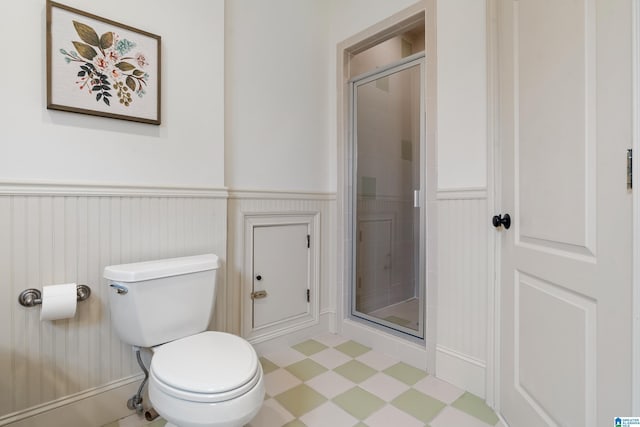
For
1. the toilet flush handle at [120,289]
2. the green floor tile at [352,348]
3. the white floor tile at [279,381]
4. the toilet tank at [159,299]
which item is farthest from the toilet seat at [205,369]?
the green floor tile at [352,348]

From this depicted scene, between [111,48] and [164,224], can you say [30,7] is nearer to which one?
[111,48]

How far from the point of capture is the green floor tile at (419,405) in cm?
146

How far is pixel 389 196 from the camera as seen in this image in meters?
2.16

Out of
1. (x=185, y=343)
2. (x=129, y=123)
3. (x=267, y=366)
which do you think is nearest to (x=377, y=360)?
(x=267, y=366)

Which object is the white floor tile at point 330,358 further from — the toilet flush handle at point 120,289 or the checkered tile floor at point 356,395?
the toilet flush handle at point 120,289

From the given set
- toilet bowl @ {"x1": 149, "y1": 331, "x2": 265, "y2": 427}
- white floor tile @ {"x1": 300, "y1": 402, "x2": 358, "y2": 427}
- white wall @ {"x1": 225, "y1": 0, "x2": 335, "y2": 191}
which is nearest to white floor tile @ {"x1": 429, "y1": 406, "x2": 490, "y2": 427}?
white floor tile @ {"x1": 300, "y1": 402, "x2": 358, "y2": 427}

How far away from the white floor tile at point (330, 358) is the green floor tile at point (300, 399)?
0.27 m

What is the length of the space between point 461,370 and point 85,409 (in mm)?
1767

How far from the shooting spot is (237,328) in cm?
190

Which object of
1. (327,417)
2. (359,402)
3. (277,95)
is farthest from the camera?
(277,95)

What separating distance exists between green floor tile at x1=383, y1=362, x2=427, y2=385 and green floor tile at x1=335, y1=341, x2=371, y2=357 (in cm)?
25

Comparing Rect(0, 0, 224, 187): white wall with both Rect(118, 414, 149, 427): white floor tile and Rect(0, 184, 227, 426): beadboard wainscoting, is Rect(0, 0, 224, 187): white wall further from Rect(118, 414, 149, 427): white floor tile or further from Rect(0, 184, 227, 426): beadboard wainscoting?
Rect(118, 414, 149, 427): white floor tile

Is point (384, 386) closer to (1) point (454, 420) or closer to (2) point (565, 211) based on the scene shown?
(1) point (454, 420)

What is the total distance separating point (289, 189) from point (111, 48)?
1176mm
